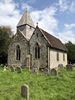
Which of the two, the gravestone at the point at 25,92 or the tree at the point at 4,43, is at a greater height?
the tree at the point at 4,43

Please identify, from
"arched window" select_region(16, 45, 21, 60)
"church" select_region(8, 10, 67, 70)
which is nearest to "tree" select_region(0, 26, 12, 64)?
"church" select_region(8, 10, 67, 70)

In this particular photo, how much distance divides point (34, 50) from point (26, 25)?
758cm

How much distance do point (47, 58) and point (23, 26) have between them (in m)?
10.9

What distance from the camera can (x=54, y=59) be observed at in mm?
36406

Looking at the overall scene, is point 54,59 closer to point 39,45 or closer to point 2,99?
point 39,45

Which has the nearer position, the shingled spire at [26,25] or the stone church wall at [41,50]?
the stone church wall at [41,50]

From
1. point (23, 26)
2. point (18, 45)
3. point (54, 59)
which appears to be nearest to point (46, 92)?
point (54, 59)

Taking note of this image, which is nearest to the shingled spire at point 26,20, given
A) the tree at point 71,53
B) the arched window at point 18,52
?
the arched window at point 18,52

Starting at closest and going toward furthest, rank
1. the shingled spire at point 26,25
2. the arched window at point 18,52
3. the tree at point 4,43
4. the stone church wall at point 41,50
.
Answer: the stone church wall at point 41,50, the arched window at point 18,52, the shingled spire at point 26,25, the tree at point 4,43

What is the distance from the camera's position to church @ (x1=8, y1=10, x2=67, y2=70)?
34625 mm

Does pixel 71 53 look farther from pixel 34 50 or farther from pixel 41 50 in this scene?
pixel 41 50

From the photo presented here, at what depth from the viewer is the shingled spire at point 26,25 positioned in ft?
135

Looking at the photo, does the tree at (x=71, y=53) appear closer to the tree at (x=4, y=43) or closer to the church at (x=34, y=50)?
the church at (x=34, y=50)

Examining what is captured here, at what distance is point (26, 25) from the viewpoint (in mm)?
41594
